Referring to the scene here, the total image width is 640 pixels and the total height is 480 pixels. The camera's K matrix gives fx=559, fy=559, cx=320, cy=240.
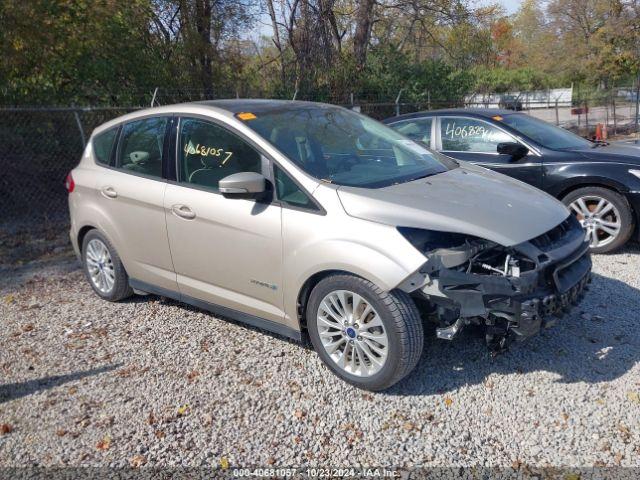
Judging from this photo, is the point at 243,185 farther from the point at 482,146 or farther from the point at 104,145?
the point at 482,146

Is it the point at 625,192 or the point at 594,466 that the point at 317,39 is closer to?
the point at 625,192

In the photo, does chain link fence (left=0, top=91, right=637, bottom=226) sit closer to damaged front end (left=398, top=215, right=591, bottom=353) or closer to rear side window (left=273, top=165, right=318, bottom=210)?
rear side window (left=273, top=165, right=318, bottom=210)

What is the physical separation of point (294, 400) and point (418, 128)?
4755 millimetres

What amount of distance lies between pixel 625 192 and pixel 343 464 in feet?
14.5

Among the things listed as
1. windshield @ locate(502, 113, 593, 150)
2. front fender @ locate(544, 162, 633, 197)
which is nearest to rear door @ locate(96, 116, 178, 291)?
front fender @ locate(544, 162, 633, 197)

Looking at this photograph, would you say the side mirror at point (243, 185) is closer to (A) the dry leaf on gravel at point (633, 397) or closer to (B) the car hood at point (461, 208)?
(B) the car hood at point (461, 208)

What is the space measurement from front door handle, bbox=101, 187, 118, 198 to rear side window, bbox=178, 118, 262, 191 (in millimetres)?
818

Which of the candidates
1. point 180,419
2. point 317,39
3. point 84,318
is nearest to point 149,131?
point 84,318

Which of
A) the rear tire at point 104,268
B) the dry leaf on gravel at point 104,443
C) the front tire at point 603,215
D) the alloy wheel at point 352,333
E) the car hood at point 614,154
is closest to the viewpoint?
the dry leaf on gravel at point 104,443

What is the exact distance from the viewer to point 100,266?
5.14m

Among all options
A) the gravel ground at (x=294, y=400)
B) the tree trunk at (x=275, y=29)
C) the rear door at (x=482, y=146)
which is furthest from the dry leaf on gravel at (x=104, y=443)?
the tree trunk at (x=275, y=29)

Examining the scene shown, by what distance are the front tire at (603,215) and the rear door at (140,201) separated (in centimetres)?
429

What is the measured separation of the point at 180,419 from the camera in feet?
11.0

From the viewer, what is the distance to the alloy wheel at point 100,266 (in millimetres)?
5043
